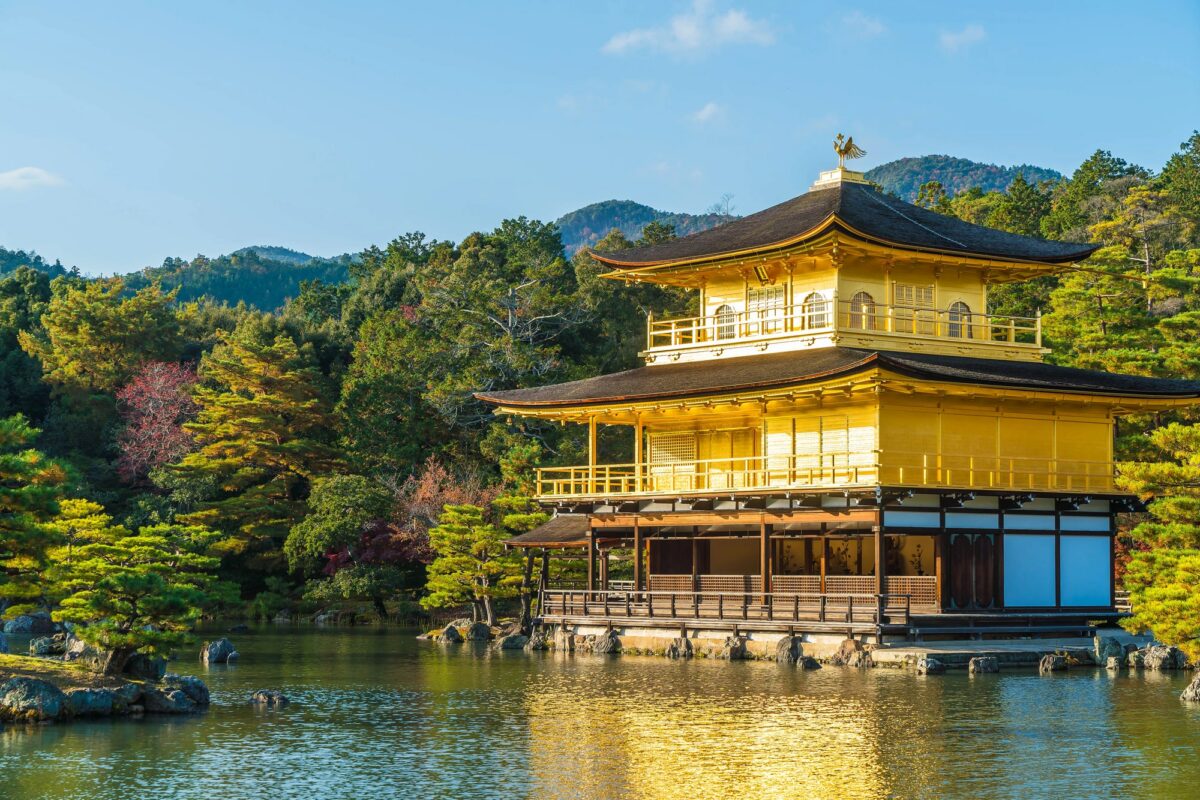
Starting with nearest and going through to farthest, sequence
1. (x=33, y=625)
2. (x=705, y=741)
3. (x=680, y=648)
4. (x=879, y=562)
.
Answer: (x=705, y=741), (x=879, y=562), (x=680, y=648), (x=33, y=625)

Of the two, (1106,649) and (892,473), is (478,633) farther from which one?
(1106,649)

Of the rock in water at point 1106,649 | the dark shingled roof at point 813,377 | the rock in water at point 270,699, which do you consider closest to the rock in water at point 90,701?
the rock in water at point 270,699

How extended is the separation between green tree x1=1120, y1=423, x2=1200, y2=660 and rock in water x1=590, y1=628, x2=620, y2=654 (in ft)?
40.0

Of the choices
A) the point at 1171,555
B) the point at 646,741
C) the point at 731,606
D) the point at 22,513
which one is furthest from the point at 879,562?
the point at 22,513

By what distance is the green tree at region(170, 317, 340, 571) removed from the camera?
55.2m

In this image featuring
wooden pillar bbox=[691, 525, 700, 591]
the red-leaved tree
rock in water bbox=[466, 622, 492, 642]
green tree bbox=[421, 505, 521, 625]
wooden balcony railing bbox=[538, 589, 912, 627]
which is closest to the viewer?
wooden balcony railing bbox=[538, 589, 912, 627]

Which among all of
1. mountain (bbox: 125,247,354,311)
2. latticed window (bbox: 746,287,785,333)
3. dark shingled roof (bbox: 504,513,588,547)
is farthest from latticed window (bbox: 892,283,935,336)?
mountain (bbox: 125,247,354,311)

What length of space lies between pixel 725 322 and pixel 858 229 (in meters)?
5.72

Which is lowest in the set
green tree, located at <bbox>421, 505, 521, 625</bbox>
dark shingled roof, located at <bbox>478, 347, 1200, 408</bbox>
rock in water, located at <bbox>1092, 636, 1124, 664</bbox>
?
rock in water, located at <bbox>1092, 636, 1124, 664</bbox>

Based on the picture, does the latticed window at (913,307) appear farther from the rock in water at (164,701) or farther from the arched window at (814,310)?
the rock in water at (164,701)

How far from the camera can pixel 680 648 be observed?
35.7 meters

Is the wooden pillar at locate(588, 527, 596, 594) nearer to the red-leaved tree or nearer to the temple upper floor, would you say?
the temple upper floor

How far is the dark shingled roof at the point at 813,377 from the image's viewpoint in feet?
110

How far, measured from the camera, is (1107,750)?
20234 mm
